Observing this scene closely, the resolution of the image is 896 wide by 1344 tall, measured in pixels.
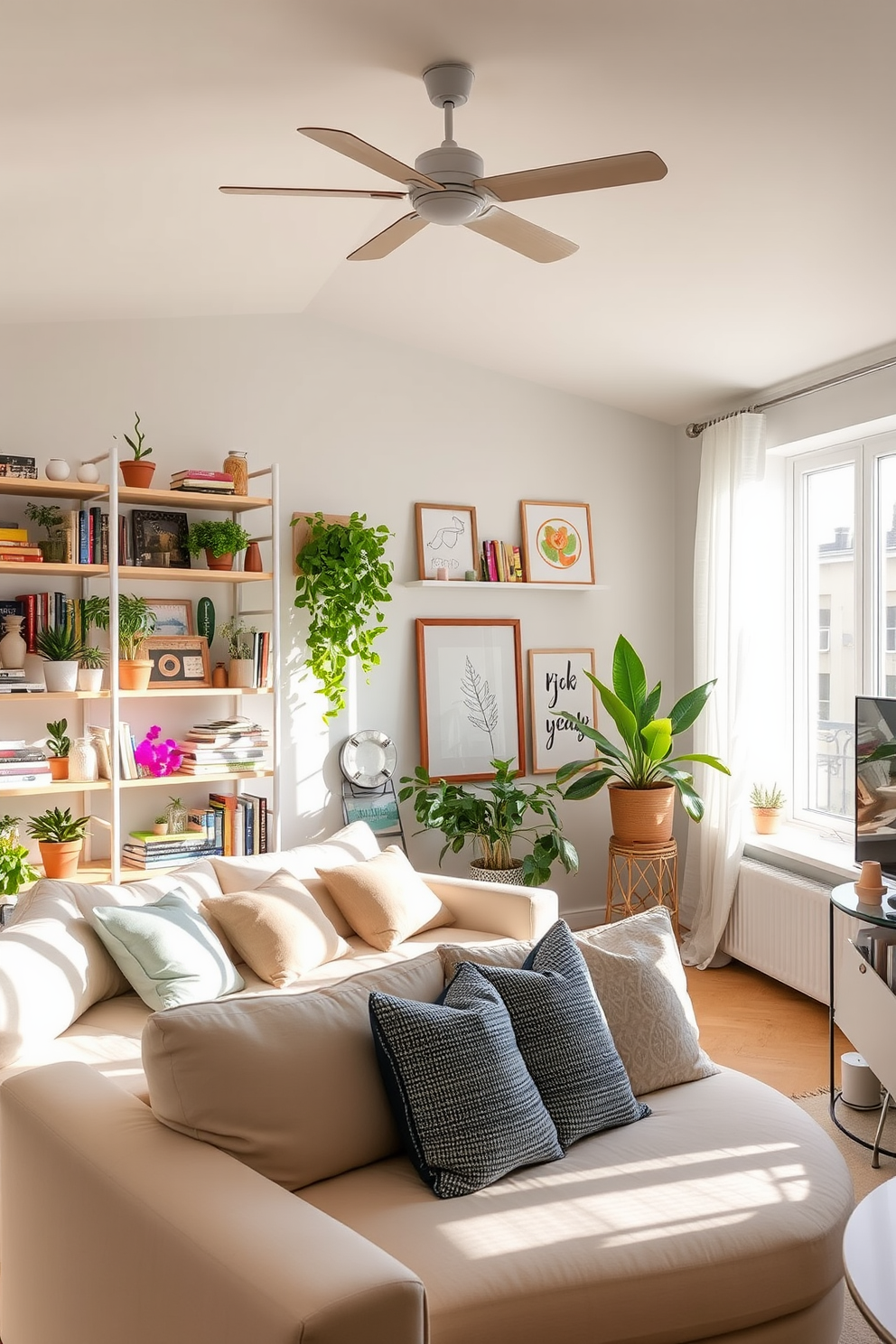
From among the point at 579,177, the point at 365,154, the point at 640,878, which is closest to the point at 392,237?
the point at 365,154

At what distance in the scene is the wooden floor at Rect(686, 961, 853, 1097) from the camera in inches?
143

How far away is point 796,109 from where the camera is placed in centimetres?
251

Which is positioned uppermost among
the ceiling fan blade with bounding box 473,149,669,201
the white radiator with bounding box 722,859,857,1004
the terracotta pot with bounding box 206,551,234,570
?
the ceiling fan blade with bounding box 473,149,669,201

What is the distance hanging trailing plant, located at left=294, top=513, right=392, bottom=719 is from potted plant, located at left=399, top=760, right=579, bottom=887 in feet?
1.85

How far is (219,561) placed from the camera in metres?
4.17

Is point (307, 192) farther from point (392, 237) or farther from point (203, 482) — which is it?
point (203, 482)

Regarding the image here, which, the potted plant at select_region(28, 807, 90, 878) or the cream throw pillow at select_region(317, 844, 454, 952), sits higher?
the potted plant at select_region(28, 807, 90, 878)

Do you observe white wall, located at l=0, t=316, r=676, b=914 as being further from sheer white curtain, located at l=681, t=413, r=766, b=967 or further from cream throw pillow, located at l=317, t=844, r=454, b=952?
cream throw pillow, located at l=317, t=844, r=454, b=952

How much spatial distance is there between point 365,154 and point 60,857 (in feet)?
8.65

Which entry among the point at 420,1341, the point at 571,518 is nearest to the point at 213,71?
the point at 420,1341

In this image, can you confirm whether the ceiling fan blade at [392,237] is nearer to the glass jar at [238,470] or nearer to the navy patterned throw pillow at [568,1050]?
the glass jar at [238,470]

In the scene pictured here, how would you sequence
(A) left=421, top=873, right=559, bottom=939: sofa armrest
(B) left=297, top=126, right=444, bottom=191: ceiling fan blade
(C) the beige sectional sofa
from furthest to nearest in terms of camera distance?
(A) left=421, top=873, right=559, bottom=939: sofa armrest → (B) left=297, top=126, right=444, bottom=191: ceiling fan blade → (C) the beige sectional sofa

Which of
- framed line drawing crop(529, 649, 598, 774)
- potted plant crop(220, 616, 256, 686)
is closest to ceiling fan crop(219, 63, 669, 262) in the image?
potted plant crop(220, 616, 256, 686)

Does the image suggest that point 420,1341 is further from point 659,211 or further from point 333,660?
point 333,660
